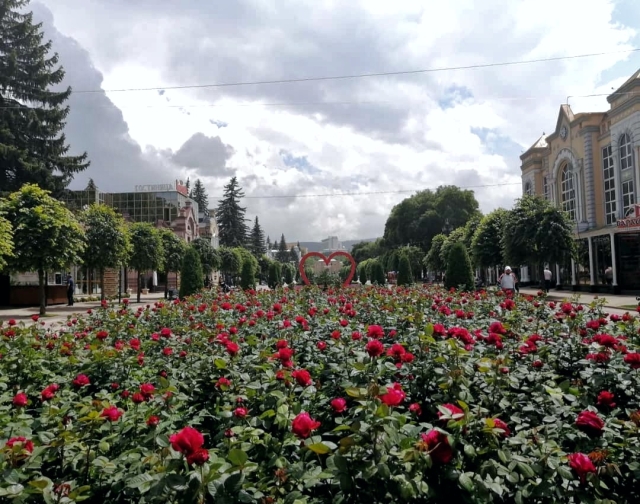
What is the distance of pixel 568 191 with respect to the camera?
3959 cm

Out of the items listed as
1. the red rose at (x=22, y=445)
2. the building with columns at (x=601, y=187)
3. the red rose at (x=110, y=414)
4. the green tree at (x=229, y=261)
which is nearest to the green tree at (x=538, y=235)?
the building with columns at (x=601, y=187)

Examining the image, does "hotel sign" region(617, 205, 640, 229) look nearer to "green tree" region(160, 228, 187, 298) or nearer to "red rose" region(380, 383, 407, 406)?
"red rose" region(380, 383, 407, 406)

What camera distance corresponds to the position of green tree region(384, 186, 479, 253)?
6241 cm

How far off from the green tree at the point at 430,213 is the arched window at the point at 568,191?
724 inches

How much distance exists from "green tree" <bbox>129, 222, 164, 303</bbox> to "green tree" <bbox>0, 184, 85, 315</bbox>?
9368 mm

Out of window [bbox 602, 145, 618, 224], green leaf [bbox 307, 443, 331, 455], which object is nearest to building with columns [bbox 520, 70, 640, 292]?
window [bbox 602, 145, 618, 224]

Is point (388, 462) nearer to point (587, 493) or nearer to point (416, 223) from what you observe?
point (587, 493)

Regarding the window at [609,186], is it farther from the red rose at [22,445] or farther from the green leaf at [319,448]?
the red rose at [22,445]

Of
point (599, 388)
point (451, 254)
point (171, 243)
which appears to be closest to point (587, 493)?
point (599, 388)

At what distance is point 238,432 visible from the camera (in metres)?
2.29

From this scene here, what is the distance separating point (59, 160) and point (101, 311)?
32.2 m

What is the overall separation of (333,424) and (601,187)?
38.1 meters

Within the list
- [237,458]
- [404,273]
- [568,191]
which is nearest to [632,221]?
[404,273]

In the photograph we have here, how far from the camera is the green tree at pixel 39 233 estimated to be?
68.1 feet
